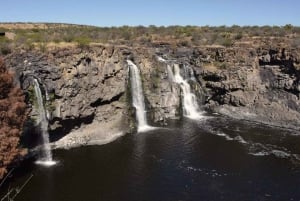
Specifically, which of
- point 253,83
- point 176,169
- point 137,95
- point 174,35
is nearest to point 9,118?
point 176,169

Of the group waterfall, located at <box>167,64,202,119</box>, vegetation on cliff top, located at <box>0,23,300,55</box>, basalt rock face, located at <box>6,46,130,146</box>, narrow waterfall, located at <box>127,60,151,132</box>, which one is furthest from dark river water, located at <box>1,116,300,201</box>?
vegetation on cliff top, located at <box>0,23,300,55</box>

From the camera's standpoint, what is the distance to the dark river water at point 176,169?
28.1 meters

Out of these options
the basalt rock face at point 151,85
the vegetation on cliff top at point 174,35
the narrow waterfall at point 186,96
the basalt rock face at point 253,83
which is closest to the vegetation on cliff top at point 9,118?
the basalt rock face at point 151,85

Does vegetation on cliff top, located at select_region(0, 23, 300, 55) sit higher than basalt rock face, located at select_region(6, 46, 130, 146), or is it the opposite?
vegetation on cliff top, located at select_region(0, 23, 300, 55)

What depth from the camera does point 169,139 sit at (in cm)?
4006

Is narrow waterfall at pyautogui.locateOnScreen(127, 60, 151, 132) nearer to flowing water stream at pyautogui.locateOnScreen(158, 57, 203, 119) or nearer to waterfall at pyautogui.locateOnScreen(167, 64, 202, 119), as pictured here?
flowing water stream at pyautogui.locateOnScreen(158, 57, 203, 119)

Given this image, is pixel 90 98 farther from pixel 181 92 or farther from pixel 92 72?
pixel 181 92

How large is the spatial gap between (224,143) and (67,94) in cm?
1618

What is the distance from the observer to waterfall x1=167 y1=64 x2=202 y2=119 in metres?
50.0

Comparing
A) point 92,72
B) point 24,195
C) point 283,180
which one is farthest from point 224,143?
point 24,195

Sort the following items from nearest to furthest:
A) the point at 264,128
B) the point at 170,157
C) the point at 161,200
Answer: the point at 161,200 → the point at 170,157 → the point at 264,128

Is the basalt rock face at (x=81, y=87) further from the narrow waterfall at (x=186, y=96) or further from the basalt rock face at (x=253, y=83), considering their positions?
the basalt rock face at (x=253, y=83)

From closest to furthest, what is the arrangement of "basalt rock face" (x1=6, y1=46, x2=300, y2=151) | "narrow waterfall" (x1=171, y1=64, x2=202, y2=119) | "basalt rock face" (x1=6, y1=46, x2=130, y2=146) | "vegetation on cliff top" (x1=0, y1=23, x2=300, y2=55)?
1. "basalt rock face" (x1=6, y1=46, x2=130, y2=146)
2. "basalt rock face" (x1=6, y1=46, x2=300, y2=151)
3. "narrow waterfall" (x1=171, y1=64, x2=202, y2=119)
4. "vegetation on cliff top" (x1=0, y1=23, x2=300, y2=55)

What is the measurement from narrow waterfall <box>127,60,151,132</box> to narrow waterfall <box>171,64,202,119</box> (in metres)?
5.71
